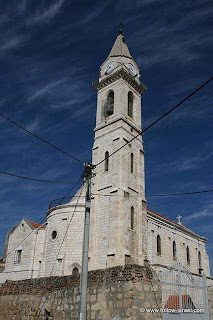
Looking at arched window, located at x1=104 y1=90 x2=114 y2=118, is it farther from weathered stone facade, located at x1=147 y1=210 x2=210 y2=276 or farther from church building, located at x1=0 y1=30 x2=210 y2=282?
weathered stone facade, located at x1=147 y1=210 x2=210 y2=276

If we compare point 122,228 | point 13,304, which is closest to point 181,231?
point 122,228

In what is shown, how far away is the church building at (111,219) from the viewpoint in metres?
24.3

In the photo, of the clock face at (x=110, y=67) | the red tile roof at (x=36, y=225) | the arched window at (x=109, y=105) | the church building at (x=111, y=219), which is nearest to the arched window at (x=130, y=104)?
the church building at (x=111, y=219)

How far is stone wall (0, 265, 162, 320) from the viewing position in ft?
28.4

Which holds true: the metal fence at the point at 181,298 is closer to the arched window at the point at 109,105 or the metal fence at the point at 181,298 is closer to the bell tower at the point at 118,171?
the bell tower at the point at 118,171

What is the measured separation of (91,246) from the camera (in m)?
25.0

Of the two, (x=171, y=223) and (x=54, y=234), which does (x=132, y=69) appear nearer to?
(x=171, y=223)

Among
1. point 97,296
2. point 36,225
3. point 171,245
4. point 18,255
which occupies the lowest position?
point 97,296

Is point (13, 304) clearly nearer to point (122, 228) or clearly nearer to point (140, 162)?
point (122, 228)

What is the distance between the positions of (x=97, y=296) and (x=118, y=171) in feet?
55.6

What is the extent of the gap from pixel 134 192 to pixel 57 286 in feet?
53.8

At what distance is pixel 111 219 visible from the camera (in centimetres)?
2456

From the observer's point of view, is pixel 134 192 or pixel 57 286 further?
pixel 134 192

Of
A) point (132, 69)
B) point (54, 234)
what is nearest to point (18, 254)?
→ point (54, 234)
